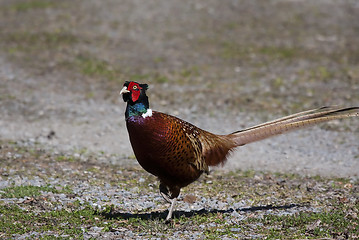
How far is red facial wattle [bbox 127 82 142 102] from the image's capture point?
18.1 feet

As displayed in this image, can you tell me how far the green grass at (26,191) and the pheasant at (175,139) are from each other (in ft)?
4.94

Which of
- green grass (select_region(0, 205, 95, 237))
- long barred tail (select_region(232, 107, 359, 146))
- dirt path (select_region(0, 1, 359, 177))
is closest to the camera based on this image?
green grass (select_region(0, 205, 95, 237))

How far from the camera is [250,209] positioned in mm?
6496

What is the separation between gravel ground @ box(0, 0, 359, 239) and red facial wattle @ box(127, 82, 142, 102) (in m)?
1.39

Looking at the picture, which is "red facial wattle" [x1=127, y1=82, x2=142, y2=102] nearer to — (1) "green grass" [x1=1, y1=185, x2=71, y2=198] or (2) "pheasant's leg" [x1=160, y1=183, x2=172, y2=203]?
(2) "pheasant's leg" [x1=160, y1=183, x2=172, y2=203]

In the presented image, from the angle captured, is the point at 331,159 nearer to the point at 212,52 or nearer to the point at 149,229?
the point at 149,229

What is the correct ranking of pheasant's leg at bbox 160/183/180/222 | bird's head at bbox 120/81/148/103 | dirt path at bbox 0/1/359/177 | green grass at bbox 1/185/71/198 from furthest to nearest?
dirt path at bbox 0/1/359/177, green grass at bbox 1/185/71/198, pheasant's leg at bbox 160/183/180/222, bird's head at bbox 120/81/148/103

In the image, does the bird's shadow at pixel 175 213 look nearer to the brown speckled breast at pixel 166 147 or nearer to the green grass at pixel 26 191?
the brown speckled breast at pixel 166 147

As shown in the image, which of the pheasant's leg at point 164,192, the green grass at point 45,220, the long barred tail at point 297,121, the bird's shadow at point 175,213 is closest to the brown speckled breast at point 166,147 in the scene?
the pheasant's leg at point 164,192

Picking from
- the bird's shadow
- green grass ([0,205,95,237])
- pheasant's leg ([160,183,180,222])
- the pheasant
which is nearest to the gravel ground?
the bird's shadow

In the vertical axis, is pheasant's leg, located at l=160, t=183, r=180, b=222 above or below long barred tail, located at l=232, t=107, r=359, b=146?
below

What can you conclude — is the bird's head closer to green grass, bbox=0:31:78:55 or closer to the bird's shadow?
the bird's shadow

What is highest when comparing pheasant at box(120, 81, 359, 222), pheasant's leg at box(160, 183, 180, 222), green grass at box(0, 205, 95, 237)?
pheasant at box(120, 81, 359, 222)

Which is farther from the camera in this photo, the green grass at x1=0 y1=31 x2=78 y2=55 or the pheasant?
the green grass at x1=0 y1=31 x2=78 y2=55
